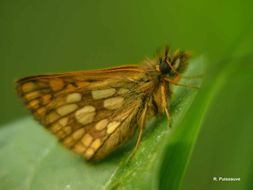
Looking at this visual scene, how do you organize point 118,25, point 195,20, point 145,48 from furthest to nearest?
point 118,25
point 145,48
point 195,20

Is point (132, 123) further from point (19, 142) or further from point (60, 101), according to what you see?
point (19, 142)

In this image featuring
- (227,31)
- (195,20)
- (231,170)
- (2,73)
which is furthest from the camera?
(2,73)

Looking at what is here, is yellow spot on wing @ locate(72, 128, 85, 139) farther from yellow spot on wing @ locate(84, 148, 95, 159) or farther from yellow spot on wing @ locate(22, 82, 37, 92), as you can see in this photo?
yellow spot on wing @ locate(22, 82, 37, 92)

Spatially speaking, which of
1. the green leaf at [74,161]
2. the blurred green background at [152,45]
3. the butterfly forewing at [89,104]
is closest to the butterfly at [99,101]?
the butterfly forewing at [89,104]

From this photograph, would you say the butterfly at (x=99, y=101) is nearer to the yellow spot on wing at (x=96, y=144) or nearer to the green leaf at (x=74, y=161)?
the yellow spot on wing at (x=96, y=144)

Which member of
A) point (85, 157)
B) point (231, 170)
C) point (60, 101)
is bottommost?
point (231, 170)

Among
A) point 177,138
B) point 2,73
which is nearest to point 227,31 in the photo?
point 177,138

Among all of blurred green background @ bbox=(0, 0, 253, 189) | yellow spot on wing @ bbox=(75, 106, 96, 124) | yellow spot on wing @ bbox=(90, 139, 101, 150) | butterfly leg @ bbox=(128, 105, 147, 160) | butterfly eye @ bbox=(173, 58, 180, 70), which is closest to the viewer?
butterfly leg @ bbox=(128, 105, 147, 160)

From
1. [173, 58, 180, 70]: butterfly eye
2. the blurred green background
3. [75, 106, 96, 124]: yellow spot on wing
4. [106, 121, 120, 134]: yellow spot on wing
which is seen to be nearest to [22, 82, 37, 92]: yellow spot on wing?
[75, 106, 96, 124]: yellow spot on wing
